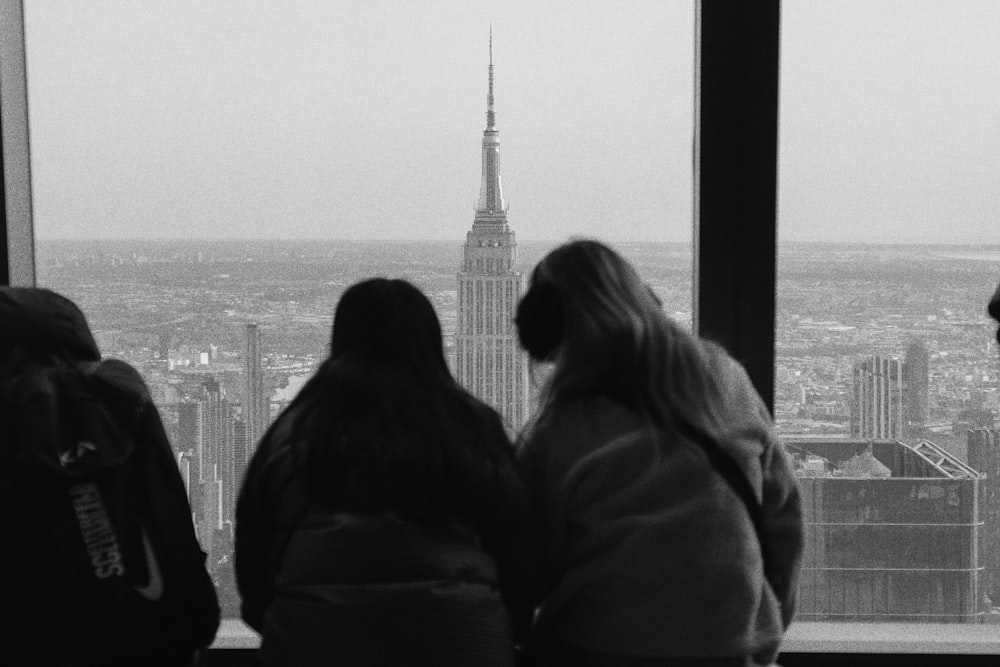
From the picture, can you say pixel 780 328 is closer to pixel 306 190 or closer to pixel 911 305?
pixel 911 305

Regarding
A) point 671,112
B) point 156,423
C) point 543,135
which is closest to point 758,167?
point 671,112

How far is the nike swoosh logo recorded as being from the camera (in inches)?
61.1

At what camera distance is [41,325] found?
→ 1.61m

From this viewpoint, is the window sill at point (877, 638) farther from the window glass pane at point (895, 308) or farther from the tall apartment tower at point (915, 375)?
the tall apartment tower at point (915, 375)

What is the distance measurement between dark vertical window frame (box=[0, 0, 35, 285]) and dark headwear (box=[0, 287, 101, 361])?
69 cm

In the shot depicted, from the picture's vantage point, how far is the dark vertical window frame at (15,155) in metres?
2.29

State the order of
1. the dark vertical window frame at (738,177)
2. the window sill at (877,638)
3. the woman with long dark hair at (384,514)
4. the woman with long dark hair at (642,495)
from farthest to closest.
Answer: the window sill at (877,638) → the dark vertical window frame at (738,177) → the woman with long dark hair at (642,495) → the woman with long dark hair at (384,514)

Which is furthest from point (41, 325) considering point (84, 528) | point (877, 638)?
point (877, 638)

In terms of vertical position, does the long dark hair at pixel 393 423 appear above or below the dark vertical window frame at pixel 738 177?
below

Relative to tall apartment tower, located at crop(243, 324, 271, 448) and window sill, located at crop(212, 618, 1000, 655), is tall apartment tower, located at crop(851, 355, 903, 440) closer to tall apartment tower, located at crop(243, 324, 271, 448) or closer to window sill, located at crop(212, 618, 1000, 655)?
window sill, located at crop(212, 618, 1000, 655)

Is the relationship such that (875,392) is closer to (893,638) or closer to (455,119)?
(893,638)

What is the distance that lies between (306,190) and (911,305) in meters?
1.38

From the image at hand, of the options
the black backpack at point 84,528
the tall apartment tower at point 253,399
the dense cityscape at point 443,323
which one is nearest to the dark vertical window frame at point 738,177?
the dense cityscape at point 443,323

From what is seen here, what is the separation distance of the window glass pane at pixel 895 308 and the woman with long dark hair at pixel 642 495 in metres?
0.70
